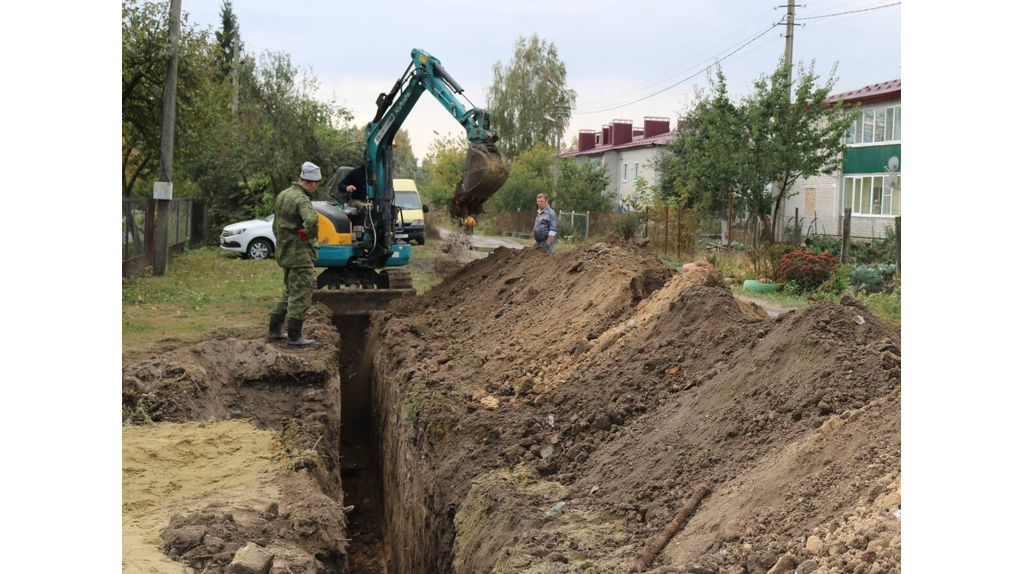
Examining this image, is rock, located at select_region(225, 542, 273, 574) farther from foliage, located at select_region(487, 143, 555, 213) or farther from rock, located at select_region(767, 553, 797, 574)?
foliage, located at select_region(487, 143, 555, 213)

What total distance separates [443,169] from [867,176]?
106 feet

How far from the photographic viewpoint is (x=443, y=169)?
5647 centimetres

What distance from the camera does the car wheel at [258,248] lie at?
23.7m

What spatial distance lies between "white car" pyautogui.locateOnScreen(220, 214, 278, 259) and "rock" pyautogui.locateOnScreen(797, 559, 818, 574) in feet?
70.4

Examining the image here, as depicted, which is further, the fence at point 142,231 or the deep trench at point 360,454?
the fence at point 142,231

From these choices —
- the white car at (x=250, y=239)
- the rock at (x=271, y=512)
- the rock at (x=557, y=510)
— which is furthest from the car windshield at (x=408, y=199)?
the rock at (x=557, y=510)

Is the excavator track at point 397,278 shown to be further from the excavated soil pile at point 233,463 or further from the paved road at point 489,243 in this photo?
the paved road at point 489,243

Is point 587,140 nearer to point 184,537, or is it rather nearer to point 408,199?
point 408,199

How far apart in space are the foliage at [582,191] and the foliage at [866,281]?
22.7 meters

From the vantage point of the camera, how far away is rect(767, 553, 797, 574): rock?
361cm

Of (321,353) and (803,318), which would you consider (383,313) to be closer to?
(321,353)

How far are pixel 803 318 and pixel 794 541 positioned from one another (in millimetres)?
2365

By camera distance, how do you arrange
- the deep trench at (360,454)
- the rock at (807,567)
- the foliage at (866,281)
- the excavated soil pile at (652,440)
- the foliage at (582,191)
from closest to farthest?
the rock at (807,567) < the excavated soil pile at (652,440) < the deep trench at (360,454) < the foliage at (866,281) < the foliage at (582,191)

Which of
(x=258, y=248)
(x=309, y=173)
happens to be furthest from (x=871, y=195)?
(x=309, y=173)
